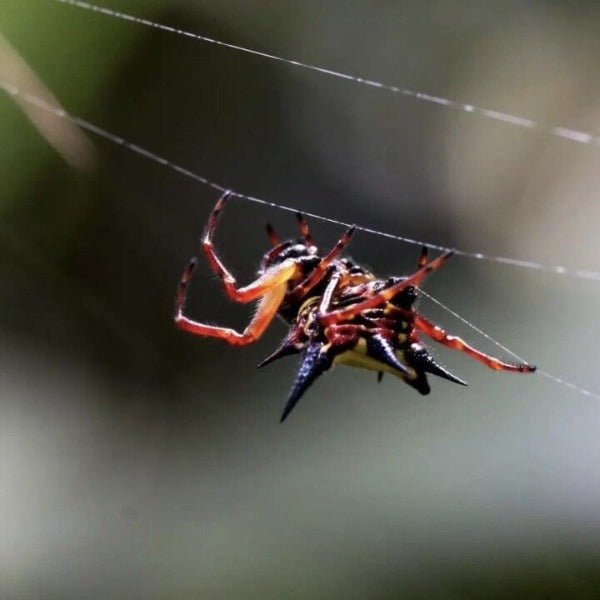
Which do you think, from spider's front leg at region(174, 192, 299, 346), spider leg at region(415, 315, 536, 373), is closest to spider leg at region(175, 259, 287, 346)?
spider's front leg at region(174, 192, 299, 346)

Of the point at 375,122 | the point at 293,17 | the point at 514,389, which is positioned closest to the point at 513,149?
the point at 375,122

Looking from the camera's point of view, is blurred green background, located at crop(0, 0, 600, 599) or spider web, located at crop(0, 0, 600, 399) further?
blurred green background, located at crop(0, 0, 600, 599)

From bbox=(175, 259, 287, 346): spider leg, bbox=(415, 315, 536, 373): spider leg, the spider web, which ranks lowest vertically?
bbox=(175, 259, 287, 346): spider leg

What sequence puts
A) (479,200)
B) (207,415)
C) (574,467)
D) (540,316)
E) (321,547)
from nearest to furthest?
(574,467), (321,547), (540,316), (207,415), (479,200)

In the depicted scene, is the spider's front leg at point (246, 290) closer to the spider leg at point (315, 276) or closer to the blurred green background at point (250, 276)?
the spider leg at point (315, 276)

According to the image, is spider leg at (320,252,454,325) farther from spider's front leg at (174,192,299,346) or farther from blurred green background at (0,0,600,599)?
blurred green background at (0,0,600,599)

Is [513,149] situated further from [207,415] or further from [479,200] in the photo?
[207,415]
